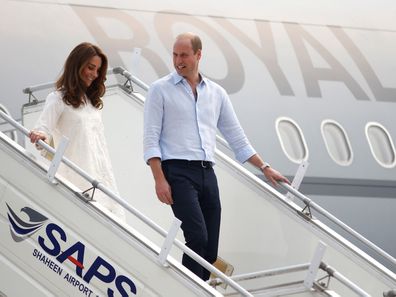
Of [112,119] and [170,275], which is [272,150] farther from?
[170,275]

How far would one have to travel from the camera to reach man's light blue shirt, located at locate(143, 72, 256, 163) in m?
4.17

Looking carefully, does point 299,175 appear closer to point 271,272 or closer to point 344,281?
point 271,272

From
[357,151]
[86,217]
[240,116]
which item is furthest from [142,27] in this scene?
[86,217]

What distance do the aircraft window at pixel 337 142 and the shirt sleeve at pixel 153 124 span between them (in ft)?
13.7

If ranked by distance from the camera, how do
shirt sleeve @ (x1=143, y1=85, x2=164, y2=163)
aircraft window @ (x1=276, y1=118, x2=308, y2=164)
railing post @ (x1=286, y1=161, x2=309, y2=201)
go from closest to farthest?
1. shirt sleeve @ (x1=143, y1=85, x2=164, y2=163)
2. railing post @ (x1=286, y1=161, x2=309, y2=201)
3. aircraft window @ (x1=276, y1=118, x2=308, y2=164)

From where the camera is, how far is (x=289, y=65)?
8.21m

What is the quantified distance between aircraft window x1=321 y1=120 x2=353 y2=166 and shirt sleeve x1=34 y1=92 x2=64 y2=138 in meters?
4.25

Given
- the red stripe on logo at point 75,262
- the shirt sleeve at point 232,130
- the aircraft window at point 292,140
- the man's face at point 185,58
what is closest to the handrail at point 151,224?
the red stripe on logo at point 75,262

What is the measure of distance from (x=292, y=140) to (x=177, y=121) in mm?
3922

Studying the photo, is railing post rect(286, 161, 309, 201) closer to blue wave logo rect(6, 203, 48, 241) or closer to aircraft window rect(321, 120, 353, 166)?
blue wave logo rect(6, 203, 48, 241)

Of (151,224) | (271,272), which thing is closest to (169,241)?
(151,224)

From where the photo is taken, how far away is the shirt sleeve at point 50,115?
13.8ft

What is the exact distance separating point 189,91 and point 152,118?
8.6 inches

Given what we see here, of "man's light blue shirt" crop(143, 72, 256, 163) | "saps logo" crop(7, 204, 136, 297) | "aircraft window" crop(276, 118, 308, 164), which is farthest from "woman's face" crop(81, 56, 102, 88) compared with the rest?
"aircraft window" crop(276, 118, 308, 164)
